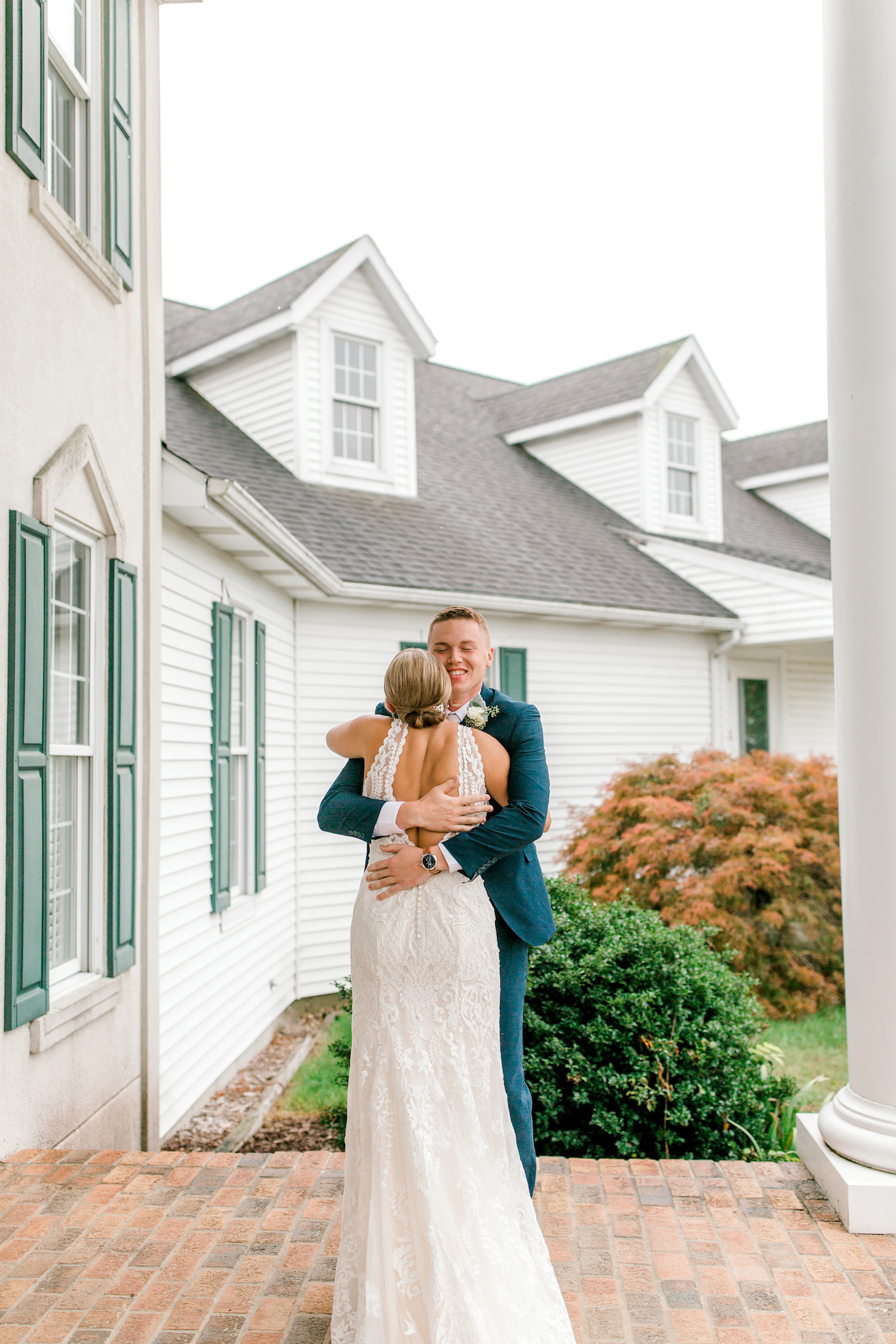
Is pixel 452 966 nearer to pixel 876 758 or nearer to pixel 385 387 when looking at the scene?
pixel 876 758

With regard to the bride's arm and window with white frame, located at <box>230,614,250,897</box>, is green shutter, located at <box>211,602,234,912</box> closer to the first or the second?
window with white frame, located at <box>230,614,250,897</box>

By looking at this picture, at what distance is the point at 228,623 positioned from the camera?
716 cm

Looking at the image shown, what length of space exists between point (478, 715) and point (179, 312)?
11994mm

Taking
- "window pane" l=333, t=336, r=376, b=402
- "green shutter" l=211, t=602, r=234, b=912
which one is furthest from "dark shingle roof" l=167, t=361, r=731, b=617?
"green shutter" l=211, t=602, r=234, b=912

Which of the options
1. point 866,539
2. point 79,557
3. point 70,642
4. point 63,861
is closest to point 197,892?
point 63,861

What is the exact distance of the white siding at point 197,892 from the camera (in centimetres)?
595

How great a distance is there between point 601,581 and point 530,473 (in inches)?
119

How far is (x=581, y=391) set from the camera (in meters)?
14.7

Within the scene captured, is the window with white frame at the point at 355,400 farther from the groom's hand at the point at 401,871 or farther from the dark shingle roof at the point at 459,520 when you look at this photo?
the groom's hand at the point at 401,871

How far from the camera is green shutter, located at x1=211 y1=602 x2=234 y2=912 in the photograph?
6883mm

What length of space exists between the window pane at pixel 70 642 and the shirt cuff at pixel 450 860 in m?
2.50

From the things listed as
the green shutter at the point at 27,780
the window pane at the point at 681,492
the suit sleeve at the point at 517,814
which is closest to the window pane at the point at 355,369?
the window pane at the point at 681,492

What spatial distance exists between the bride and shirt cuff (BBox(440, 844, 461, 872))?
29 mm

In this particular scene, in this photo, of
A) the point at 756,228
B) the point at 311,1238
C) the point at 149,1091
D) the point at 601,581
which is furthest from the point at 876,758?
the point at 756,228
